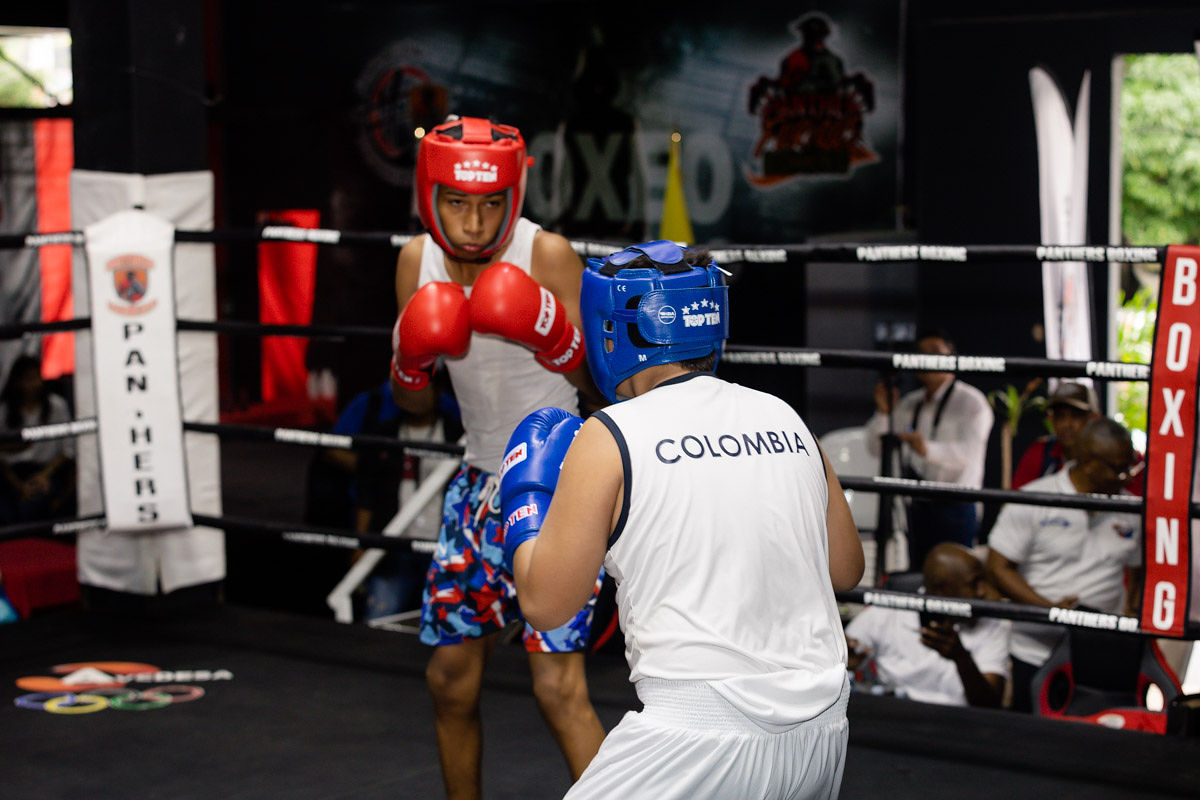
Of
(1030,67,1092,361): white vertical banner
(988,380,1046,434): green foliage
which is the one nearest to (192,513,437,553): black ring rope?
(988,380,1046,434): green foliage

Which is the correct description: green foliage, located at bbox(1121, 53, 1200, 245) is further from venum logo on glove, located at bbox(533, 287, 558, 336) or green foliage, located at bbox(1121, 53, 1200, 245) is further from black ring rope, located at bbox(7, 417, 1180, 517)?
venum logo on glove, located at bbox(533, 287, 558, 336)

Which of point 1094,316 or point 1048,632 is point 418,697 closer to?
point 1048,632

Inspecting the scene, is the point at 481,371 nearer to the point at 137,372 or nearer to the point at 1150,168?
the point at 137,372

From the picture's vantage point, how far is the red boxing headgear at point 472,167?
2.34 m

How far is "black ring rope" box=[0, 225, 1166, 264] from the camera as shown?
2725 millimetres

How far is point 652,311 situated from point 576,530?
274 mm

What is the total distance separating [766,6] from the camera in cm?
690

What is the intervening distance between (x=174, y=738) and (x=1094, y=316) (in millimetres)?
4690

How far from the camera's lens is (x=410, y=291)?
2592mm

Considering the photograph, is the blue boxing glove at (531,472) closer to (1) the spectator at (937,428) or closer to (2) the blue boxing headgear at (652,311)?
(2) the blue boxing headgear at (652,311)

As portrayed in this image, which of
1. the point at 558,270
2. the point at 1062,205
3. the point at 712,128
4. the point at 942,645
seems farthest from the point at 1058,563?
the point at 712,128

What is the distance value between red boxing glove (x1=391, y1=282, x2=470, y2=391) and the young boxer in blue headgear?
29.9 inches

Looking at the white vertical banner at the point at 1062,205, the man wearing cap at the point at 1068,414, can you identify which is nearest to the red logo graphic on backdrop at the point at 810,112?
the white vertical banner at the point at 1062,205

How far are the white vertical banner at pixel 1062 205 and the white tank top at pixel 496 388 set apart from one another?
4167 mm
